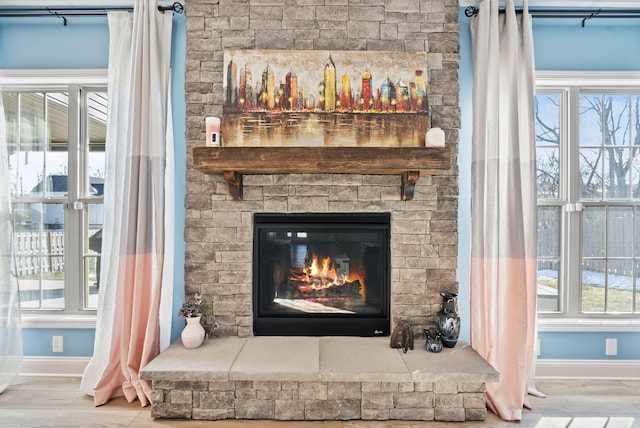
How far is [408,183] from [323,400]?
53.8 inches

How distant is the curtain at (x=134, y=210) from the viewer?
2271 mm

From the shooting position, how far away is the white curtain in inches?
95.7

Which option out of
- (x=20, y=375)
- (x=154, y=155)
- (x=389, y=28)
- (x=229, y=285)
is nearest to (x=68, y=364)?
(x=20, y=375)

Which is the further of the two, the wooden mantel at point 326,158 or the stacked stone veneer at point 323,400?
the wooden mantel at point 326,158

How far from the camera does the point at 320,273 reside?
8.06 ft

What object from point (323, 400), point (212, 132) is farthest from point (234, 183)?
point (323, 400)

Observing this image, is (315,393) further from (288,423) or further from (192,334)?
(192,334)

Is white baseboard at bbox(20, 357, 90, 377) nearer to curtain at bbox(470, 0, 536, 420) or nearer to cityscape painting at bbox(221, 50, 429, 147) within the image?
cityscape painting at bbox(221, 50, 429, 147)

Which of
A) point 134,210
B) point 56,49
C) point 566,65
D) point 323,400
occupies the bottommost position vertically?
point 323,400

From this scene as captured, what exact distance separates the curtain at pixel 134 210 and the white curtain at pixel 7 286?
615mm

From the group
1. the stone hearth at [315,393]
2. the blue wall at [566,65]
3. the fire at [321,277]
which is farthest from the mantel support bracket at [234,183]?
the blue wall at [566,65]

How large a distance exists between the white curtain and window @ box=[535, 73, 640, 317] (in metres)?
3.73

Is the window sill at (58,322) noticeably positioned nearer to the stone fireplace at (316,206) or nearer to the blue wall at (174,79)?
the blue wall at (174,79)

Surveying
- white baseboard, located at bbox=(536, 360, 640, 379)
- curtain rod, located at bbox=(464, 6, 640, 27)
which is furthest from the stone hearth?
curtain rod, located at bbox=(464, 6, 640, 27)
